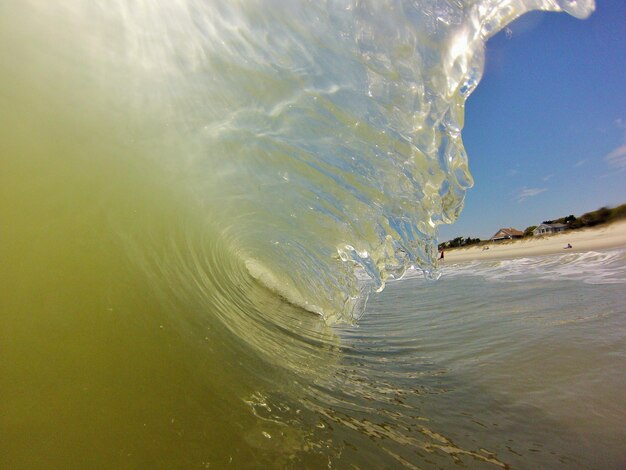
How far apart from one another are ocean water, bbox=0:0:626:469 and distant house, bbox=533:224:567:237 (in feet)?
137

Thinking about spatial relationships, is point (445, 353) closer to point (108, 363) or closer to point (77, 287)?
point (108, 363)

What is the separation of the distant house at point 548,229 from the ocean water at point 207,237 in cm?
4166

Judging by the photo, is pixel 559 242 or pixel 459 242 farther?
pixel 459 242

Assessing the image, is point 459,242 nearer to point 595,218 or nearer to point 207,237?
point 595,218

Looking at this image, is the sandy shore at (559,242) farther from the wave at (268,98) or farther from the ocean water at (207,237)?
the wave at (268,98)

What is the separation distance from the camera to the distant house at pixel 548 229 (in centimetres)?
3923

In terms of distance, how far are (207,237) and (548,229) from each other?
47.8 metres

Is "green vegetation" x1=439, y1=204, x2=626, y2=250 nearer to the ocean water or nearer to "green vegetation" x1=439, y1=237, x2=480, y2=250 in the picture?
"green vegetation" x1=439, y1=237, x2=480, y2=250

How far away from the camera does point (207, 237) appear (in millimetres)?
4613

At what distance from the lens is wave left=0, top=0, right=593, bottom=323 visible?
7.72 feet

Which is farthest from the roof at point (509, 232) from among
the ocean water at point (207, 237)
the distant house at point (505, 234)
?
the ocean water at point (207, 237)

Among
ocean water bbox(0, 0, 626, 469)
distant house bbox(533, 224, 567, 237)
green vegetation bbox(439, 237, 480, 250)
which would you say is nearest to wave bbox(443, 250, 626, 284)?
ocean water bbox(0, 0, 626, 469)

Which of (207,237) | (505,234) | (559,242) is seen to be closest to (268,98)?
(207,237)

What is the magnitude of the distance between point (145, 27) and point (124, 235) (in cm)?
159
